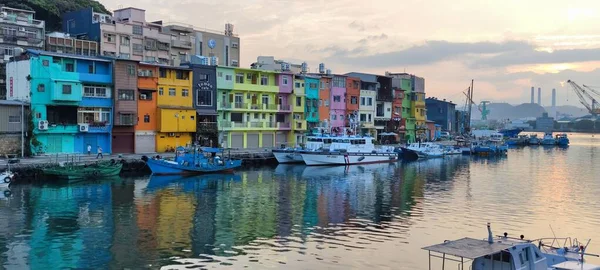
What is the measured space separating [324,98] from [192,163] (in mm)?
31609

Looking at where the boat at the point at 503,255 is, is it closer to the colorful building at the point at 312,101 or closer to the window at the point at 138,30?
the colorful building at the point at 312,101

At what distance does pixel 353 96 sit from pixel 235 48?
18401 mm

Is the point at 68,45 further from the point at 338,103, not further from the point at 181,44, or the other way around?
the point at 338,103

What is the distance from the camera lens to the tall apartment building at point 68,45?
2315 inches

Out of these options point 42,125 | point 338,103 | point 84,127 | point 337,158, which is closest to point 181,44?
point 338,103

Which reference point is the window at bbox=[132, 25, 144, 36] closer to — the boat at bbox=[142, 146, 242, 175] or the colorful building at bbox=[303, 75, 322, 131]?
the colorful building at bbox=[303, 75, 322, 131]

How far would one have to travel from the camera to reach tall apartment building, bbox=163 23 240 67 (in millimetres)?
71600

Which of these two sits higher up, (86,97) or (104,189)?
(86,97)

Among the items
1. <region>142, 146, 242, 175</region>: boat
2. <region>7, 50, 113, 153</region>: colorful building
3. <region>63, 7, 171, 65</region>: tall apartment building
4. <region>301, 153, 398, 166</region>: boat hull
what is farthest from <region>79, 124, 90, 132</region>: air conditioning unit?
<region>301, 153, 398, 166</region>: boat hull

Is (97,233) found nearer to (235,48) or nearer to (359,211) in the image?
(359,211)

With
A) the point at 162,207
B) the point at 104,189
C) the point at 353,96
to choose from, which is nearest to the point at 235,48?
the point at 353,96

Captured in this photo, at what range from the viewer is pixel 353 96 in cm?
7931

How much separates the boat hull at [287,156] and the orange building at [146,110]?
12498mm

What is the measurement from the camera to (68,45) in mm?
60406
